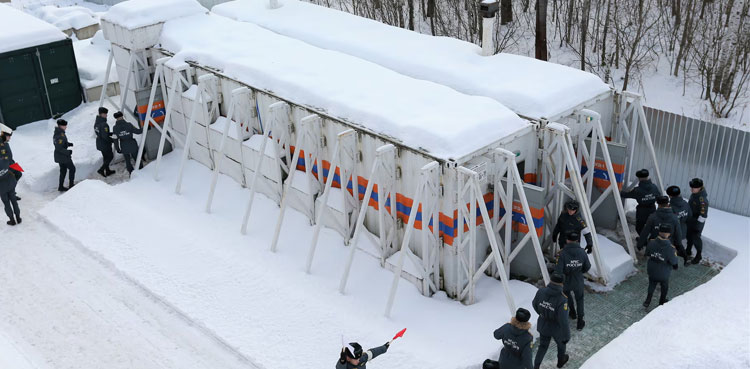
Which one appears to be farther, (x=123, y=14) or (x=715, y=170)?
(x=123, y=14)

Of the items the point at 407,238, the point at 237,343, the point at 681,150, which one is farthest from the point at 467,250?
the point at 681,150

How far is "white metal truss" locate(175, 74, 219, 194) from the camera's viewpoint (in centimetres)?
1330

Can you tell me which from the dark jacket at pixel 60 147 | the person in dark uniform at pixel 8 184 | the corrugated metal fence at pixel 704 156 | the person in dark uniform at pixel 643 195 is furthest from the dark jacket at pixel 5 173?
the corrugated metal fence at pixel 704 156

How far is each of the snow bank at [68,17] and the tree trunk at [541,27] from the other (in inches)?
484

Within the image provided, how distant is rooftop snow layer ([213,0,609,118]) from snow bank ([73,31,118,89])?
3134 mm

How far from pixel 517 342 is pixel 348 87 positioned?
17.0 ft

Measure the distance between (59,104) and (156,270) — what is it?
7.24m

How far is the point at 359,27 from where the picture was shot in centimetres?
1524

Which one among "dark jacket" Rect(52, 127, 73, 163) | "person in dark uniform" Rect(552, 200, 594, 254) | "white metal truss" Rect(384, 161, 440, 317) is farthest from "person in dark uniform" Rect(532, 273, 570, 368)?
"dark jacket" Rect(52, 127, 73, 163)

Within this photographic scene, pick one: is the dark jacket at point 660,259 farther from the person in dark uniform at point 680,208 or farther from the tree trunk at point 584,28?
the tree trunk at point 584,28

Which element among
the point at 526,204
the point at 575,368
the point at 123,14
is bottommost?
the point at 575,368

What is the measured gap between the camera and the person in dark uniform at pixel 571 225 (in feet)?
34.2

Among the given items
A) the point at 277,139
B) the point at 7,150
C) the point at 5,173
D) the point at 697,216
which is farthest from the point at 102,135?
the point at 697,216

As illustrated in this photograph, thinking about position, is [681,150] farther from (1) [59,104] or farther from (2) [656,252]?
(1) [59,104]
